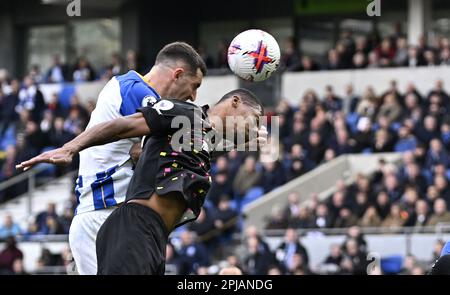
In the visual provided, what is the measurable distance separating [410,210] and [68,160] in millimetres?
12465

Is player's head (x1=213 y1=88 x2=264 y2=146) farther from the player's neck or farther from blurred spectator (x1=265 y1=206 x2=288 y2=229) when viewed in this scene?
blurred spectator (x1=265 y1=206 x2=288 y2=229)

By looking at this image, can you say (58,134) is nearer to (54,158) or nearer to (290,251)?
(290,251)

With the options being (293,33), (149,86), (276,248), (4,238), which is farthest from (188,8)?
(149,86)

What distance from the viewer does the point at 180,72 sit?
897 centimetres

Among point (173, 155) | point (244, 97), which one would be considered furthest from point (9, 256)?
point (173, 155)

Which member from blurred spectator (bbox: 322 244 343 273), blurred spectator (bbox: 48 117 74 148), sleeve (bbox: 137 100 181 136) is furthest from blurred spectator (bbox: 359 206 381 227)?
sleeve (bbox: 137 100 181 136)

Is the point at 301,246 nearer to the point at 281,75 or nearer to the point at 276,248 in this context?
the point at 276,248

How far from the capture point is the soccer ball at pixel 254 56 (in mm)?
9164

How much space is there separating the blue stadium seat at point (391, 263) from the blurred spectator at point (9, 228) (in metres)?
7.66

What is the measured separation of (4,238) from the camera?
77.1 feet

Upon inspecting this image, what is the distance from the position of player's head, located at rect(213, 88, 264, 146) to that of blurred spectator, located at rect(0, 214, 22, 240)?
50.3 ft

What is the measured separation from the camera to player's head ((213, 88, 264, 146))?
27.0ft

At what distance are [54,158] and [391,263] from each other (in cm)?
1243

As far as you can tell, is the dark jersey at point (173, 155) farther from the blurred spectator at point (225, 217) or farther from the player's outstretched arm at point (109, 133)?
the blurred spectator at point (225, 217)
